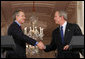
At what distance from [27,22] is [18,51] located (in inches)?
422

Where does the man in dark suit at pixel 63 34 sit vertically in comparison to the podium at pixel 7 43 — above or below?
below

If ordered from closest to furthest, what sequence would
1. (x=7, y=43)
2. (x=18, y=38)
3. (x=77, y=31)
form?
(x=7, y=43)
(x=18, y=38)
(x=77, y=31)

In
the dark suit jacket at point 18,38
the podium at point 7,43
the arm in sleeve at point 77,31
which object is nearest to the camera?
the podium at point 7,43

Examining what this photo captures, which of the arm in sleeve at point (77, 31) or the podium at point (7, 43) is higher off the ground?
the podium at point (7, 43)

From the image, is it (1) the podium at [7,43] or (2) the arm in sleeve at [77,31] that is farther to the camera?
(2) the arm in sleeve at [77,31]

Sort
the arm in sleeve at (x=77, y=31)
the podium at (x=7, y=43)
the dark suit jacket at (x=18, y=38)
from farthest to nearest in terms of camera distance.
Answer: the arm in sleeve at (x=77, y=31), the dark suit jacket at (x=18, y=38), the podium at (x=7, y=43)

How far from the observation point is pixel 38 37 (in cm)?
1045

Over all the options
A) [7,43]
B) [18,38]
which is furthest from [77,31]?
[7,43]

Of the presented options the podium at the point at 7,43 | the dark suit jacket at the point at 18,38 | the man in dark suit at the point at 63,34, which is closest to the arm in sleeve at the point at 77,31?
the man in dark suit at the point at 63,34

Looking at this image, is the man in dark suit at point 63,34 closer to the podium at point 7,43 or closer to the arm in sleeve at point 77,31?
the arm in sleeve at point 77,31

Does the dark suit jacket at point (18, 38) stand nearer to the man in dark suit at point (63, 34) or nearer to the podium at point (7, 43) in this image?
the man in dark suit at point (63, 34)

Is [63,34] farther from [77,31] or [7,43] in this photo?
[7,43]

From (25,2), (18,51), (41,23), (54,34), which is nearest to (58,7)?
(25,2)

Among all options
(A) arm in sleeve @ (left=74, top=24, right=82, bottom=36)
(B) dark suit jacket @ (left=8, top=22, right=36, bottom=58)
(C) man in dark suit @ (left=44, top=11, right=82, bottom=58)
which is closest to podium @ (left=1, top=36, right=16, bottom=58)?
(B) dark suit jacket @ (left=8, top=22, right=36, bottom=58)
